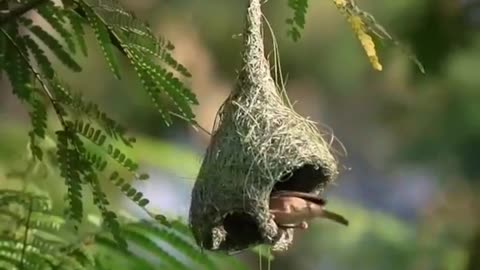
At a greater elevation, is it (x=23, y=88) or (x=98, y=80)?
(x=98, y=80)

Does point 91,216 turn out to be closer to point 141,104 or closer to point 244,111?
point 244,111

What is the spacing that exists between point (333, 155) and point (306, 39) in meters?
5.20

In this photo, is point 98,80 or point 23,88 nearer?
point 23,88

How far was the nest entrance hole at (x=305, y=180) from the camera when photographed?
1979 millimetres

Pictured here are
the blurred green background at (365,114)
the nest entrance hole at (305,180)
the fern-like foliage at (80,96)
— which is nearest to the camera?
the fern-like foliage at (80,96)

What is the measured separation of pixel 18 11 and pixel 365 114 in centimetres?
640

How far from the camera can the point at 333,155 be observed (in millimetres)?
2082

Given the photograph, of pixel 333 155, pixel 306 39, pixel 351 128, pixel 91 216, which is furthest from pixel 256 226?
pixel 351 128

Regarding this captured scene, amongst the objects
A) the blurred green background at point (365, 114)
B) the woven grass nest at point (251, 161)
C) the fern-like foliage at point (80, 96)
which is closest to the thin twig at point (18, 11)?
the fern-like foliage at point (80, 96)

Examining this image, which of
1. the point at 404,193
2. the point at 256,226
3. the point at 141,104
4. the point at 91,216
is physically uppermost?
the point at 404,193

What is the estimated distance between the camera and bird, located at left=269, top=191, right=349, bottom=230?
185 cm

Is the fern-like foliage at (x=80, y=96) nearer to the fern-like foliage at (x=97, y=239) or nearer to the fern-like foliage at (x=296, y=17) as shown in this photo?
the fern-like foliage at (x=296, y=17)

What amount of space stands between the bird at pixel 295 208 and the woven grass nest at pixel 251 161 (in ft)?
0.06

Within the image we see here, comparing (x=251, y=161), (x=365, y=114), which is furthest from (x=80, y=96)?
(x=365, y=114)
